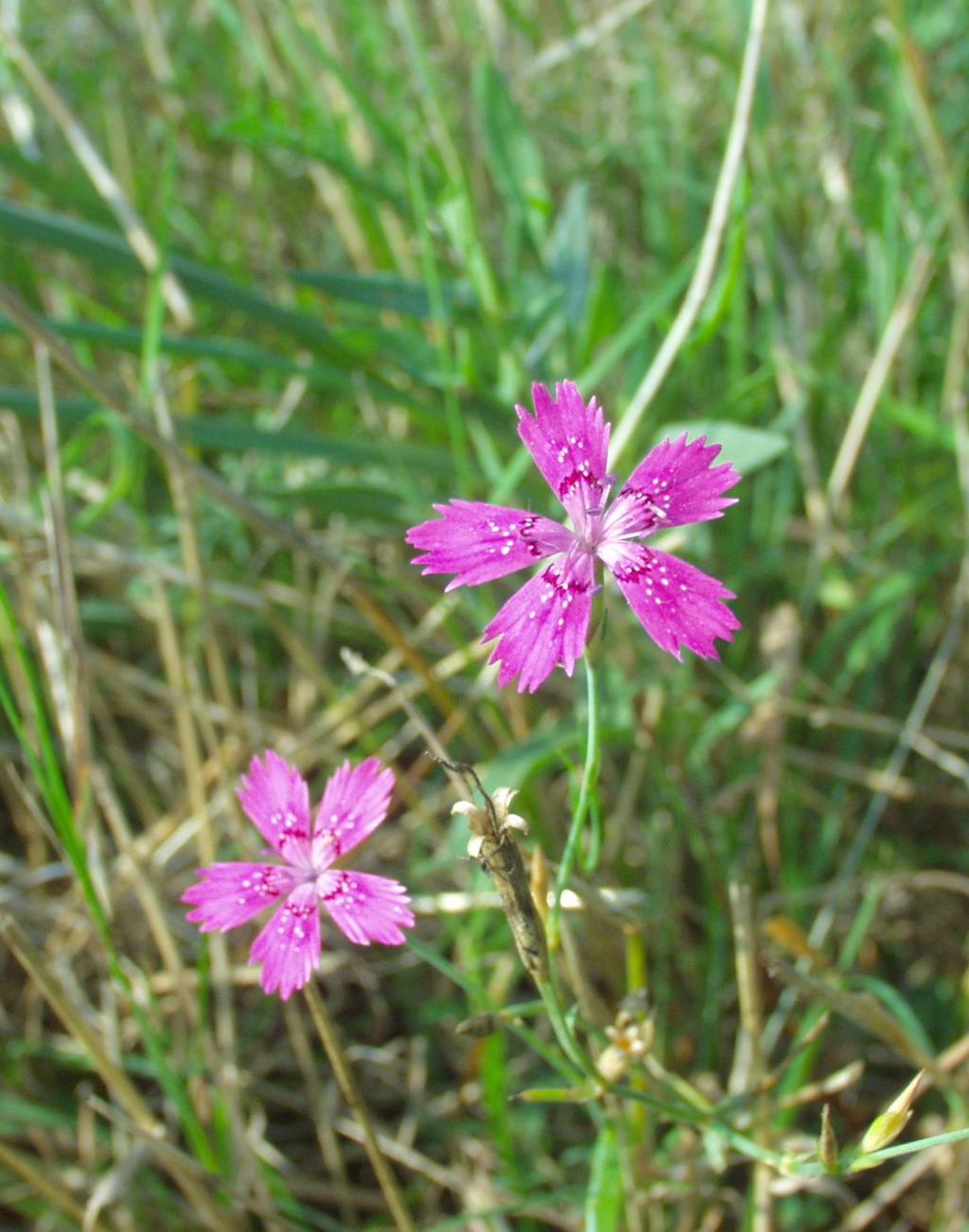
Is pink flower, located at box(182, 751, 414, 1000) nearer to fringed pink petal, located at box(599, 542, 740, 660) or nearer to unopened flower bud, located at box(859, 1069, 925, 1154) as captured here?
fringed pink petal, located at box(599, 542, 740, 660)

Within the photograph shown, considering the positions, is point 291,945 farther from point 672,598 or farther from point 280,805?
point 672,598

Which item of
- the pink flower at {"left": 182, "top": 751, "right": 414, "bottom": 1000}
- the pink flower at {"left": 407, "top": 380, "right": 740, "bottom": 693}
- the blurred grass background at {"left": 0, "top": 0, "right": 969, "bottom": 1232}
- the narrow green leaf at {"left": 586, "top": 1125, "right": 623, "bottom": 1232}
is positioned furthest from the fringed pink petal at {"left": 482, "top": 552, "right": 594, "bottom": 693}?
the narrow green leaf at {"left": 586, "top": 1125, "right": 623, "bottom": 1232}

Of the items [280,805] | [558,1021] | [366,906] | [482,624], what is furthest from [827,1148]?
[482,624]

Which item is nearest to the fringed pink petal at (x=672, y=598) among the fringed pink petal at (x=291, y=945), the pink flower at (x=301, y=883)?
the pink flower at (x=301, y=883)

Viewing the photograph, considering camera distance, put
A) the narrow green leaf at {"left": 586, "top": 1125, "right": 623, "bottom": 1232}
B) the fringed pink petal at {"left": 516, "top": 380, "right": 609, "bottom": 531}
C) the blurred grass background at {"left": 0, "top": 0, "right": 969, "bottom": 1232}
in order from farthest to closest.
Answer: the blurred grass background at {"left": 0, "top": 0, "right": 969, "bottom": 1232}
the narrow green leaf at {"left": 586, "top": 1125, "right": 623, "bottom": 1232}
the fringed pink petal at {"left": 516, "top": 380, "right": 609, "bottom": 531}

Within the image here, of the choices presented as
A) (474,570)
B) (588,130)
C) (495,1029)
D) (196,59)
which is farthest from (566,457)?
(196,59)
